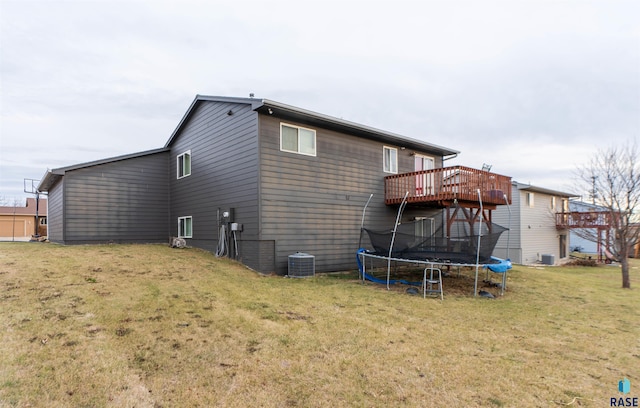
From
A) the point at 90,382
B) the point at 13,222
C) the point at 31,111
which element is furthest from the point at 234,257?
the point at 13,222

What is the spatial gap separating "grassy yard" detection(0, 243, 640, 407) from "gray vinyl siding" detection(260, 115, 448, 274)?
8.56 feet

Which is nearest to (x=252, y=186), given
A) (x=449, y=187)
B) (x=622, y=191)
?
(x=449, y=187)

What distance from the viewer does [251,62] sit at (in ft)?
52.5

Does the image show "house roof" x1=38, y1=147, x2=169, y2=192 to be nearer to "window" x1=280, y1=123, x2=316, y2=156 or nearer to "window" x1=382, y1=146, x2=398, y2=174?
"window" x1=280, y1=123, x2=316, y2=156

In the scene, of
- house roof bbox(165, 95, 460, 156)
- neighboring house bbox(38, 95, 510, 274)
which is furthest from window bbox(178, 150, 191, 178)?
house roof bbox(165, 95, 460, 156)

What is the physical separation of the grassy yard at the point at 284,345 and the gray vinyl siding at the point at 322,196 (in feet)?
8.56

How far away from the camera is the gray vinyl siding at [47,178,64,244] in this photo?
1216 centimetres

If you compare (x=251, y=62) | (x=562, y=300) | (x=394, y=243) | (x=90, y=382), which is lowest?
(x=562, y=300)

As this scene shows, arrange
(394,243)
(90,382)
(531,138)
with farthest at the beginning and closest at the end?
(531,138) < (394,243) < (90,382)

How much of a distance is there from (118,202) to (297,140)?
7785mm

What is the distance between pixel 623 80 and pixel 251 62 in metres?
15.6

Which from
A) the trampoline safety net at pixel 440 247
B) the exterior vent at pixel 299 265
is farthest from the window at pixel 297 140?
the trampoline safety net at pixel 440 247

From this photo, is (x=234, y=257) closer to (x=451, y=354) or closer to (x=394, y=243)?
(x=394, y=243)

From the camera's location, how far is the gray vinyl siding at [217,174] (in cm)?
946
